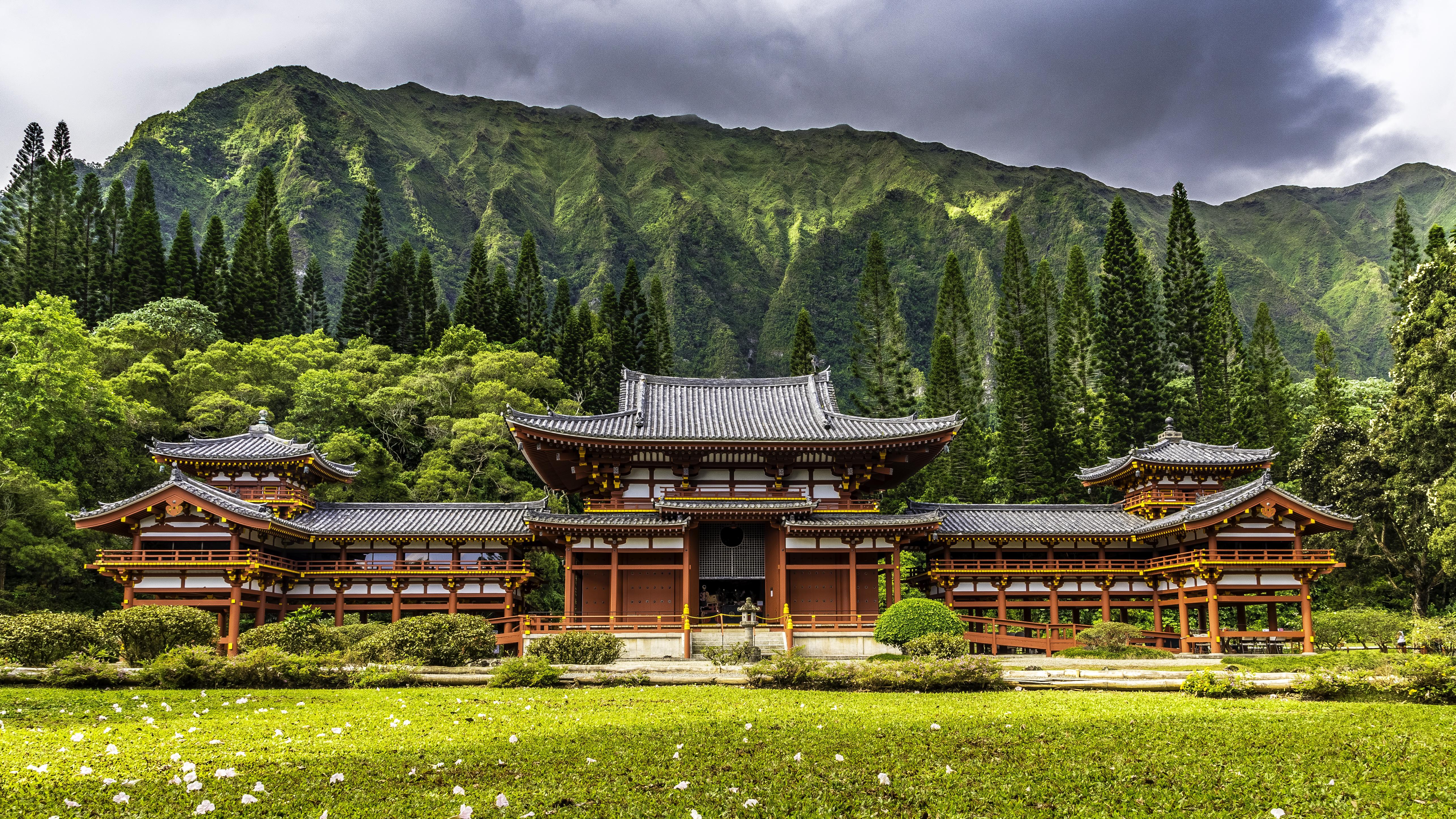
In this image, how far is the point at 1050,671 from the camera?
17.1 metres

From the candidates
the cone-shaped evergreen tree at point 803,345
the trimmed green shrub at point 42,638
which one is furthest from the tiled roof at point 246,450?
the cone-shaped evergreen tree at point 803,345

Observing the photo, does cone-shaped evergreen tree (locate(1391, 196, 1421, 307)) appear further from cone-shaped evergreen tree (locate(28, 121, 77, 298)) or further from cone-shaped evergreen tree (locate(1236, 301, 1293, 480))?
cone-shaped evergreen tree (locate(28, 121, 77, 298))

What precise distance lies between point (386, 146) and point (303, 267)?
33476mm

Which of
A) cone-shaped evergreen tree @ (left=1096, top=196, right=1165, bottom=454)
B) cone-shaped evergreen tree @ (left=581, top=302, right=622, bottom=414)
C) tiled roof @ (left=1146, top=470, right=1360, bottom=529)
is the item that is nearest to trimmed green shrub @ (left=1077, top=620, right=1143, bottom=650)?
tiled roof @ (left=1146, top=470, right=1360, bottom=529)

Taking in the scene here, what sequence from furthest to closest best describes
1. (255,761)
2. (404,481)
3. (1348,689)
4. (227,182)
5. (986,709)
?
1. (227,182)
2. (404,481)
3. (1348,689)
4. (986,709)
5. (255,761)

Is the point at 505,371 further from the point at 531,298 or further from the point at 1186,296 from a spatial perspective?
the point at 1186,296

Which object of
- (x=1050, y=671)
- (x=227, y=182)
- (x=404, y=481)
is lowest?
(x=1050, y=671)

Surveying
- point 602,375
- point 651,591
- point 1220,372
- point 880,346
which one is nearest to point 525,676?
point 651,591

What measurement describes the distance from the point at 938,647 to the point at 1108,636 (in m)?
7.55

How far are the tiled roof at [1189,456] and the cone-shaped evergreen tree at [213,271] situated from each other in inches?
1888

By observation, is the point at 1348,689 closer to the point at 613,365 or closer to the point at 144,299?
the point at 613,365

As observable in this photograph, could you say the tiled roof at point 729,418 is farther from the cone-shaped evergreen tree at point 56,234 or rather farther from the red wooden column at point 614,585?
the cone-shaped evergreen tree at point 56,234

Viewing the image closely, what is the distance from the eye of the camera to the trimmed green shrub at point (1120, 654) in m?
22.1

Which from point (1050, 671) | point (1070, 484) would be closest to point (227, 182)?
point (1070, 484)
